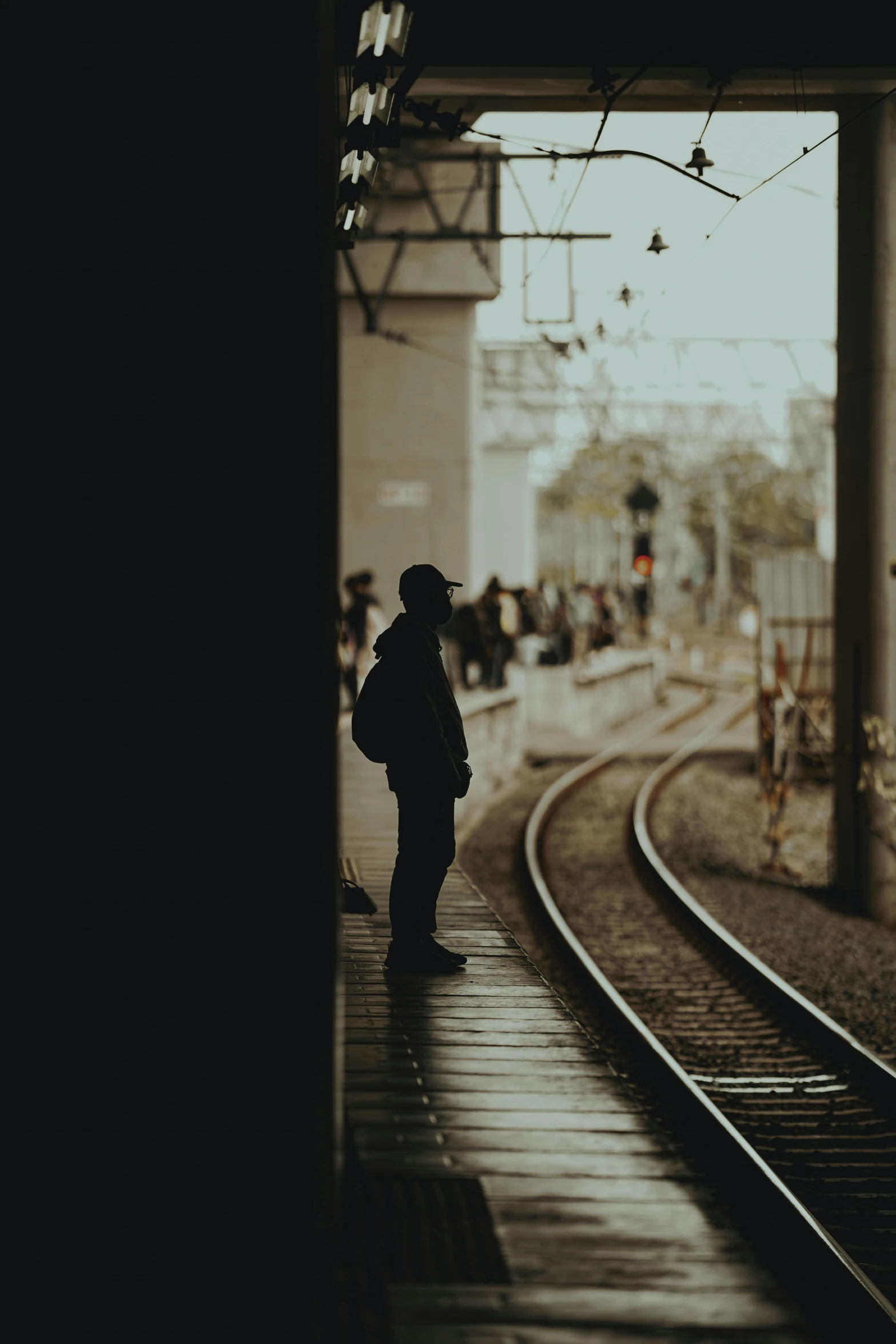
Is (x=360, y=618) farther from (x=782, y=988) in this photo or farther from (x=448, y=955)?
(x=448, y=955)

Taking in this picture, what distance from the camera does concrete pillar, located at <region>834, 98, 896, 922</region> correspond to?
12.1 metres

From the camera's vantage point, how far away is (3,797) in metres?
3.14

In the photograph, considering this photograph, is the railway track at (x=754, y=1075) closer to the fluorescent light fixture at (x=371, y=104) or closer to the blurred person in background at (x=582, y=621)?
the fluorescent light fixture at (x=371, y=104)

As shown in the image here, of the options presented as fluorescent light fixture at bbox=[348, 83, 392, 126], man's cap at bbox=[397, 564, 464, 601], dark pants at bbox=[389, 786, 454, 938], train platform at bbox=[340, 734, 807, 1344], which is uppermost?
fluorescent light fixture at bbox=[348, 83, 392, 126]

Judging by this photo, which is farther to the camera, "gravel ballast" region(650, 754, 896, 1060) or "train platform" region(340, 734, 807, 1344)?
"gravel ballast" region(650, 754, 896, 1060)

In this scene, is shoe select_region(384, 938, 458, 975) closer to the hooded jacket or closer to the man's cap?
the hooded jacket

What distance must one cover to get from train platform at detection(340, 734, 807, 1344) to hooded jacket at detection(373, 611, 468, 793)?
979 mm

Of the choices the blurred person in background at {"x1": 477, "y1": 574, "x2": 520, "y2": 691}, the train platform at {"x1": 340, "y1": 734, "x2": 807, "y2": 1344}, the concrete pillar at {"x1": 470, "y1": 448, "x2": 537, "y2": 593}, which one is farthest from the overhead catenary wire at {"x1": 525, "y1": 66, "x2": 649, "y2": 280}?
the concrete pillar at {"x1": 470, "y1": 448, "x2": 537, "y2": 593}

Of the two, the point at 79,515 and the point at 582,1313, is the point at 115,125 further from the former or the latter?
the point at 582,1313

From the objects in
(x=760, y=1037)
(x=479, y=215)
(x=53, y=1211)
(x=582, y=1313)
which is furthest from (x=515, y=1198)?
(x=479, y=215)

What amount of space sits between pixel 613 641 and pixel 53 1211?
32449 millimetres

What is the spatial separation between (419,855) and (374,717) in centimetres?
73

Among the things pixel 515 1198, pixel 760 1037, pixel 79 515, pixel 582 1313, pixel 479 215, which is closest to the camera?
pixel 79 515

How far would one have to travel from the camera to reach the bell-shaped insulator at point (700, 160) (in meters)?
7.43
